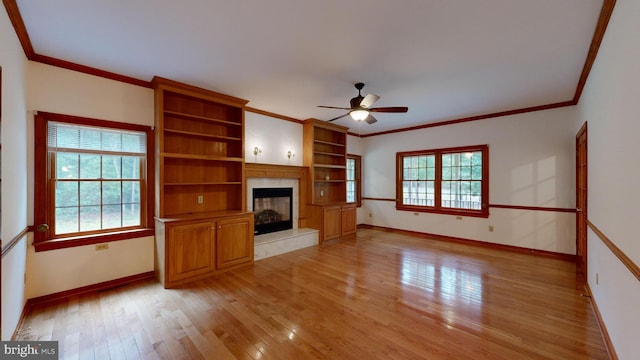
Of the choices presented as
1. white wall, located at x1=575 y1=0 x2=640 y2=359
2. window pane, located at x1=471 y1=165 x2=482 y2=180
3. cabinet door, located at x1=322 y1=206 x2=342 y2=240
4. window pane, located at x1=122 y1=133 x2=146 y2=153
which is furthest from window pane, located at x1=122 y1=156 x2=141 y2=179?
window pane, located at x1=471 y1=165 x2=482 y2=180

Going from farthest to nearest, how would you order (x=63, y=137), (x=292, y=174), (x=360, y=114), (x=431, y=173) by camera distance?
(x=431, y=173) → (x=292, y=174) → (x=360, y=114) → (x=63, y=137)

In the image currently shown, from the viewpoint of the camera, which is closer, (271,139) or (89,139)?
(89,139)

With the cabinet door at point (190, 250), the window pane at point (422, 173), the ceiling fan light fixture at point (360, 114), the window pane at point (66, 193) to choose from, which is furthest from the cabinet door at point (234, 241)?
the window pane at point (422, 173)

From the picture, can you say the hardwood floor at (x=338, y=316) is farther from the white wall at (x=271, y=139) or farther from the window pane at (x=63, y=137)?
the white wall at (x=271, y=139)

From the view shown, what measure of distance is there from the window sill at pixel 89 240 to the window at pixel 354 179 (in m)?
5.03

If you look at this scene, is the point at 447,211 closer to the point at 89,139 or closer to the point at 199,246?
the point at 199,246

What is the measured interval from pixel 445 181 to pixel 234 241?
491 cm

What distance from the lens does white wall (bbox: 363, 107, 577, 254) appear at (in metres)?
4.58

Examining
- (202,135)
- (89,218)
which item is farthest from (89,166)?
(202,135)

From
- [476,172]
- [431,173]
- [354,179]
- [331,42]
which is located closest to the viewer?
[331,42]

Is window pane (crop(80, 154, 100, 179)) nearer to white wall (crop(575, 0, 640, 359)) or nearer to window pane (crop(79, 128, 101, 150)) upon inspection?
window pane (crop(79, 128, 101, 150))

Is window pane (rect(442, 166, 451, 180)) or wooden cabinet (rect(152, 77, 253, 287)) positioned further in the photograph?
window pane (rect(442, 166, 451, 180))

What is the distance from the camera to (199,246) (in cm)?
366

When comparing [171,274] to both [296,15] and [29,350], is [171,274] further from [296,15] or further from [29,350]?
[296,15]
